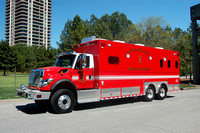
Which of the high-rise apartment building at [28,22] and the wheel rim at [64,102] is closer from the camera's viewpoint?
the wheel rim at [64,102]

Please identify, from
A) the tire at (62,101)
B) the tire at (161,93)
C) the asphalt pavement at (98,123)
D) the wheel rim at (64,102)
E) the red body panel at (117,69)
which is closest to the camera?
the asphalt pavement at (98,123)

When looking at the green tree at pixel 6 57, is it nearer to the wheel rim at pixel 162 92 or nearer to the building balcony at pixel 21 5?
the wheel rim at pixel 162 92

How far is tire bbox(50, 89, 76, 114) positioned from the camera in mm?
7935

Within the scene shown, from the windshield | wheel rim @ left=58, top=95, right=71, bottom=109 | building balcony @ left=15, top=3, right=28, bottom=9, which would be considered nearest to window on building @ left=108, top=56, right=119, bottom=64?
the windshield

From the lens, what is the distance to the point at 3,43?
50969 mm

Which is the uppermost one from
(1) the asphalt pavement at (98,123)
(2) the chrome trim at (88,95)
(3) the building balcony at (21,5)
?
(3) the building balcony at (21,5)

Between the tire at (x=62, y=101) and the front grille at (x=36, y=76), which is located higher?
the front grille at (x=36, y=76)

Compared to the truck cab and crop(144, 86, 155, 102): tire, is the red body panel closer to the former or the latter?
the truck cab

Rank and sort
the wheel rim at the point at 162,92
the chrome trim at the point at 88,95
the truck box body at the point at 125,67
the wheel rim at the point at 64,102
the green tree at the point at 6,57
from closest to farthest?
1. the wheel rim at the point at 64,102
2. the chrome trim at the point at 88,95
3. the truck box body at the point at 125,67
4. the wheel rim at the point at 162,92
5. the green tree at the point at 6,57

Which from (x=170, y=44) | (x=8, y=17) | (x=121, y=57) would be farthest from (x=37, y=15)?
(x=121, y=57)

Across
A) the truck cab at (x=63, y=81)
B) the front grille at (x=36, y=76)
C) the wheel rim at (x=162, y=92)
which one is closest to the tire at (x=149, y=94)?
the wheel rim at (x=162, y=92)

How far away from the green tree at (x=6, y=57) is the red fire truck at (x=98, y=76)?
44952 mm

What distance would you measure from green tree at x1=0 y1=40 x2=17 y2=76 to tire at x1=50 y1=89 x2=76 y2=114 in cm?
4664

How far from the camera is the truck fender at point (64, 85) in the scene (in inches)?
309
